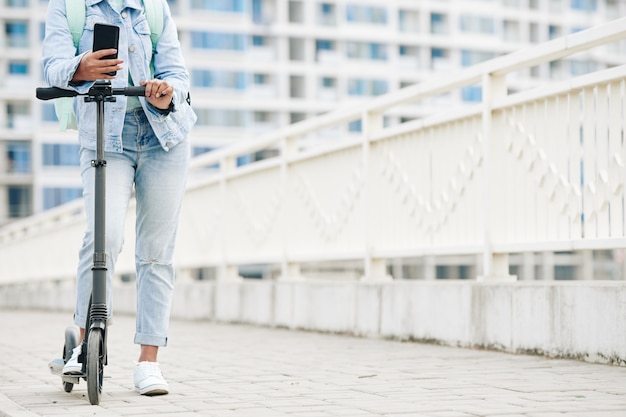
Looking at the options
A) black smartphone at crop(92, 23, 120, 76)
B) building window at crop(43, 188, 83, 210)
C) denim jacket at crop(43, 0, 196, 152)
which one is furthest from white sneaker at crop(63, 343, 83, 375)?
building window at crop(43, 188, 83, 210)

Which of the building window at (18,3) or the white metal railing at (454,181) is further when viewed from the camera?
the building window at (18,3)

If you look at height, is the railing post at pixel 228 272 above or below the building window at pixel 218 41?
below

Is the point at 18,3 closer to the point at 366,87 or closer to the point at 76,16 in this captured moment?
the point at 366,87

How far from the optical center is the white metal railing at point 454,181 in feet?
18.9

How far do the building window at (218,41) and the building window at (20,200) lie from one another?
14538mm

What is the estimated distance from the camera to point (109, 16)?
5023mm

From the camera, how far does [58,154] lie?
74.6 meters

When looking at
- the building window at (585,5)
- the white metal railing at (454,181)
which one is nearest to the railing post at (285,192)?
the white metal railing at (454,181)

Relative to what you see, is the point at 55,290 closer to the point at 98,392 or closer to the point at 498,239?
the point at 498,239

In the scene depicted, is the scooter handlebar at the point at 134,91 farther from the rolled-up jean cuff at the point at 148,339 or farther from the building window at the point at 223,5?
the building window at the point at 223,5

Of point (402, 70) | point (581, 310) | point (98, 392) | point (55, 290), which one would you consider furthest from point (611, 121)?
point (402, 70)

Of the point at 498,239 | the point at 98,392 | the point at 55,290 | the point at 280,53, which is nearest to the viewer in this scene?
the point at 98,392

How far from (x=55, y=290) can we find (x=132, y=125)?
13.2 metres

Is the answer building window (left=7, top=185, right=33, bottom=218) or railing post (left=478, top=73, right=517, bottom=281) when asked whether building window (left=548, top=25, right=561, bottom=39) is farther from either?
railing post (left=478, top=73, right=517, bottom=281)
